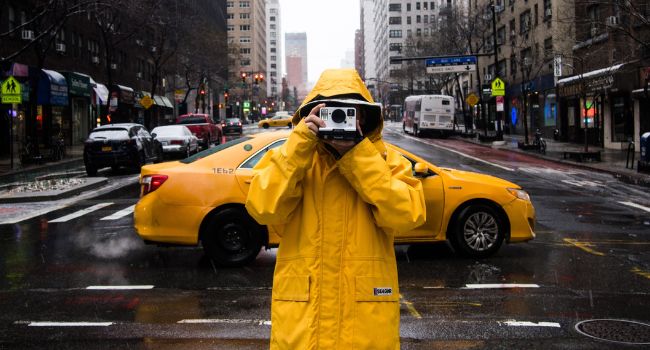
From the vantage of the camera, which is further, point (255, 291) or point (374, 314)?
point (255, 291)

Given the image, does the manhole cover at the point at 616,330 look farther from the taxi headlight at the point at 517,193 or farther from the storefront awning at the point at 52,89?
the storefront awning at the point at 52,89

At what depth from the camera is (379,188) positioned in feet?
8.57

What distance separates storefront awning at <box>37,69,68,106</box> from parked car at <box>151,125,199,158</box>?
9709 mm

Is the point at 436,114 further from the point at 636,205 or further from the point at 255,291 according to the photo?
the point at 255,291

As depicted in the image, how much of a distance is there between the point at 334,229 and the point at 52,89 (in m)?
34.9

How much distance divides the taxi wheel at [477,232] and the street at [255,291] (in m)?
0.21

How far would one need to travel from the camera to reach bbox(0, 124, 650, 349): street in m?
5.11

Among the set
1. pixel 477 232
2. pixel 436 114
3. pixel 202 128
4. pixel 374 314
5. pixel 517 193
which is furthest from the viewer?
pixel 436 114

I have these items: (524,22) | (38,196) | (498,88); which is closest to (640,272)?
(38,196)

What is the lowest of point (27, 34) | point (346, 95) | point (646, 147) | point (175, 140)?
point (646, 147)

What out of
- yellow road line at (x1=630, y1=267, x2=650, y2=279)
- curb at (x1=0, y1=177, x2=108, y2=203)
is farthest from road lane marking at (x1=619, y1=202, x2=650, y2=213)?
curb at (x1=0, y1=177, x2=108, y2=203)

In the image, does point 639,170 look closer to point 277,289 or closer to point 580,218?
point 580,218

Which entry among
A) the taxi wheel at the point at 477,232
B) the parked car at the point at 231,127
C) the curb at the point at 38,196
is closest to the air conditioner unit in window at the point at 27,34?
the curb at the point at 38,196

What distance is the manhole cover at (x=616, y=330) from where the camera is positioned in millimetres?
5004
